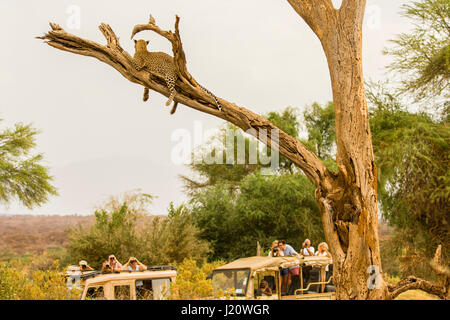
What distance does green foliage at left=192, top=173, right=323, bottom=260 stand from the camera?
45.3ft

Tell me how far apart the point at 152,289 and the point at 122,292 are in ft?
1.26

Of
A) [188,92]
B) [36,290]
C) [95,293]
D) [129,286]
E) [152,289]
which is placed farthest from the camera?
[36,290]

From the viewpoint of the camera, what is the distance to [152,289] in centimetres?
589

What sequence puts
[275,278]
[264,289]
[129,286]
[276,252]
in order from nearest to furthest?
[129,286] < [264,289] < [275,278] < [276,252]

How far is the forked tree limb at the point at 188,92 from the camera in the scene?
3.76m

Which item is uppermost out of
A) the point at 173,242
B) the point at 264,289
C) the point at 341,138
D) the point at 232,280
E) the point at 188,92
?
the point at 188,92

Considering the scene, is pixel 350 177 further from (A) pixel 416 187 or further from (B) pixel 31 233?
(B) pixel 31 233

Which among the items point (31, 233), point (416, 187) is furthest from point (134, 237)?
point (31, 233)

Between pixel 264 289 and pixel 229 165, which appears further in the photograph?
pixel 229 165

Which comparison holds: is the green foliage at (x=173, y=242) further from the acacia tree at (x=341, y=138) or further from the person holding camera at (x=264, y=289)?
the acacia tree at (x=341, y=138)

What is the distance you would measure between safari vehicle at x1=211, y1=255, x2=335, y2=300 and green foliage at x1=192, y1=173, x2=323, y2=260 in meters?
6.86

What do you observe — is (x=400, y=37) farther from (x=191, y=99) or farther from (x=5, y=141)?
(x=5, y=141)

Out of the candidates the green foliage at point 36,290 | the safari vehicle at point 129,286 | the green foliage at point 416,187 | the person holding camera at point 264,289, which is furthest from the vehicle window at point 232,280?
the green foliage at point 416,187

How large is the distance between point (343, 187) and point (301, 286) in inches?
125
